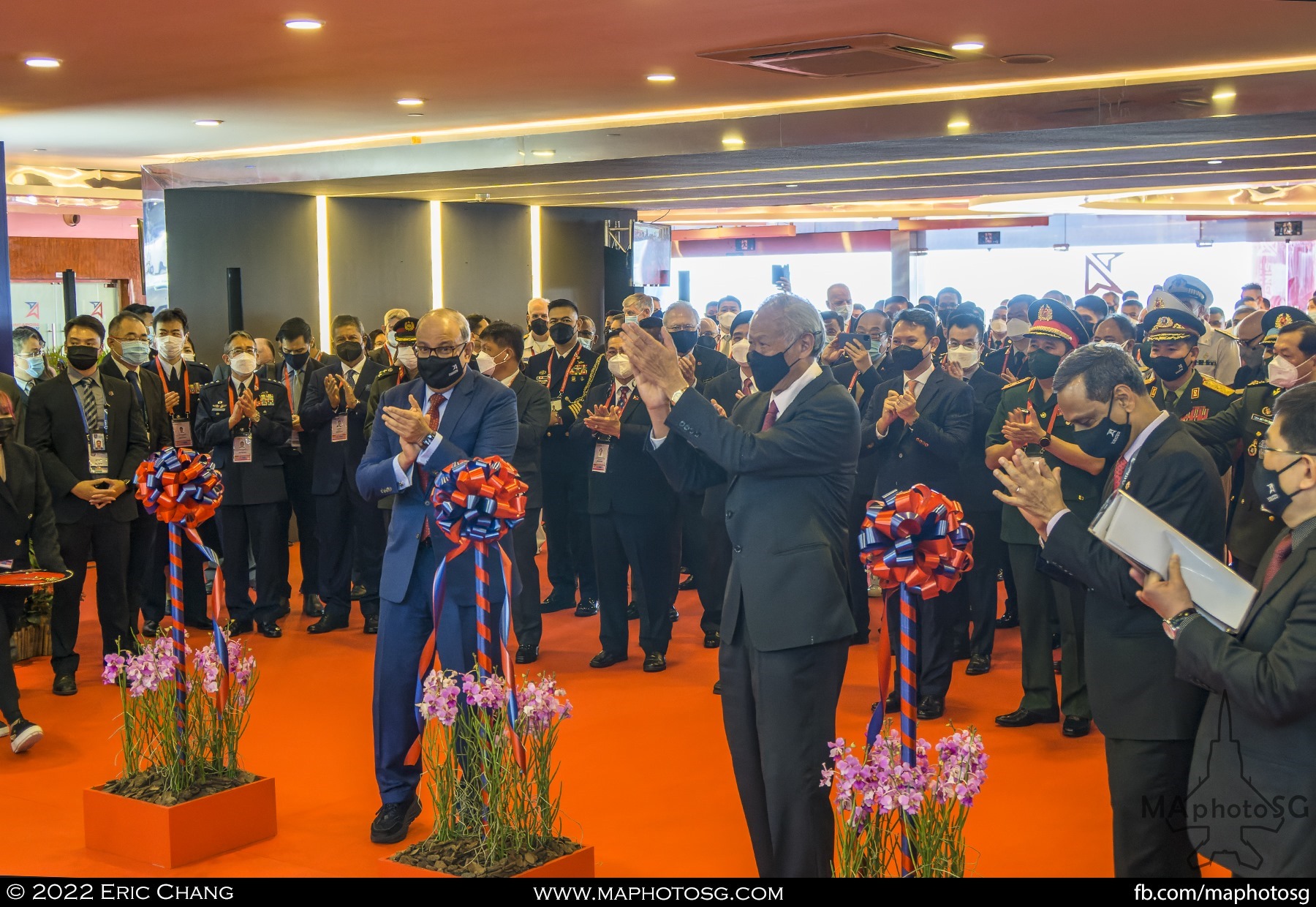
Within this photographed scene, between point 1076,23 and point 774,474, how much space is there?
10.9ft

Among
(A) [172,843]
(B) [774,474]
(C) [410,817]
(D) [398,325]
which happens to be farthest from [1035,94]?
(A) [172,843]

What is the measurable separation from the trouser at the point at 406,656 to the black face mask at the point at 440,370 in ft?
1.89

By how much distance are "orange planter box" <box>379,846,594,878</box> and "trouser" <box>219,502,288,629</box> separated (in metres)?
Answer: 4.16

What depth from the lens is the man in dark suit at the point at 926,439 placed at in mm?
5812

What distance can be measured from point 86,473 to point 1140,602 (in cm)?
542

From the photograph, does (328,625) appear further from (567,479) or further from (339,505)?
(567,479)

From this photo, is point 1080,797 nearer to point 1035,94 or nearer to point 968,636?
point 968,636

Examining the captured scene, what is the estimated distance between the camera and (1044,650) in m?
5.65

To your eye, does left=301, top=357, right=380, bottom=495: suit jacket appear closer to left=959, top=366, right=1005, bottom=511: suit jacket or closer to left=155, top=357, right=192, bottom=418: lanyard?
left=155, top=357, right=192, bottom=418: lanyard

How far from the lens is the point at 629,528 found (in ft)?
22.2

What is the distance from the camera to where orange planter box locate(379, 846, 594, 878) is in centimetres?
359

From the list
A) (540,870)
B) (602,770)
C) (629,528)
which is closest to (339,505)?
(629,528)

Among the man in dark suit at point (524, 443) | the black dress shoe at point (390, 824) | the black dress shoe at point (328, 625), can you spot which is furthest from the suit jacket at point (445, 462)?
the black dress shoe at point (328, 625)

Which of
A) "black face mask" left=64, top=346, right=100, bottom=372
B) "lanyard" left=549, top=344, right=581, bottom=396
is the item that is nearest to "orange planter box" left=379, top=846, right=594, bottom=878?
"black face mask" left=64, top=346, right=100, bottom=372
